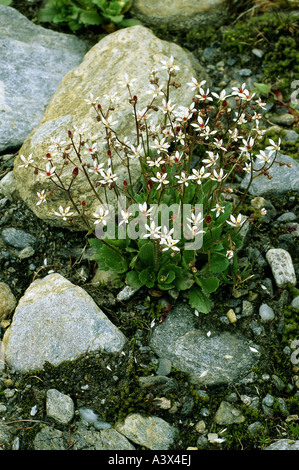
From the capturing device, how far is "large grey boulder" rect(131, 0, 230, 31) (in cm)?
686

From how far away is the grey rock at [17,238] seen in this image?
16.8 ft

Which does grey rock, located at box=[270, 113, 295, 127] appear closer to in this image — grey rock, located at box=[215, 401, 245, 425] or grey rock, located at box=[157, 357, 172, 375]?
grey rock, located at box=[157, 357, 172, 375]

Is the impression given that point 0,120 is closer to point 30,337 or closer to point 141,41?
point 141,41

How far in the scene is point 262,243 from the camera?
16.3 feet

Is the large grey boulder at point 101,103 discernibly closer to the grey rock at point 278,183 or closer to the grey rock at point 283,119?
the grey rock at point 283,119

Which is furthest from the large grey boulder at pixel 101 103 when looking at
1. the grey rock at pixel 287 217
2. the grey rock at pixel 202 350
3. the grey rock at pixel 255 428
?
the grey rock at pixel 255 428

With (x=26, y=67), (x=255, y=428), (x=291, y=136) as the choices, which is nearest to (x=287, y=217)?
(x=291, y=136)

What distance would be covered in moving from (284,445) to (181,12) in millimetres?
5894

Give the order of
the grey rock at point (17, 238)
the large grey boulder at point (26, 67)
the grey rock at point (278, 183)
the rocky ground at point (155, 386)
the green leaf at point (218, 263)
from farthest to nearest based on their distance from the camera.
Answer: the large grey boulder at point (26, 67) → the grey rock at point (278, 183) → the grey rock at point (17, 238) → the green leaf at point (218, 263) → the rocky ground at point (155, 386)

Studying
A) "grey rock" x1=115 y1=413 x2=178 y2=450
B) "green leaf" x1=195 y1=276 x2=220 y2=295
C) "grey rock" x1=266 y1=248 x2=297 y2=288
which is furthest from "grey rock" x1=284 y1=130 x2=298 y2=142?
"grey rock" x1=115 y1=413 x2=178 y2=450

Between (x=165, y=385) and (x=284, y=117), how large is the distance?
376 centimetres

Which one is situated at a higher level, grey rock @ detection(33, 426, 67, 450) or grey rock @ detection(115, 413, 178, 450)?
grey rock @ detection(115, 413, 178, 450)

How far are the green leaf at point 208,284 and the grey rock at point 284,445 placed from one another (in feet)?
4.39

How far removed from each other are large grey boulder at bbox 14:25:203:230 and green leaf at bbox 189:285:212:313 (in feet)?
4.42
